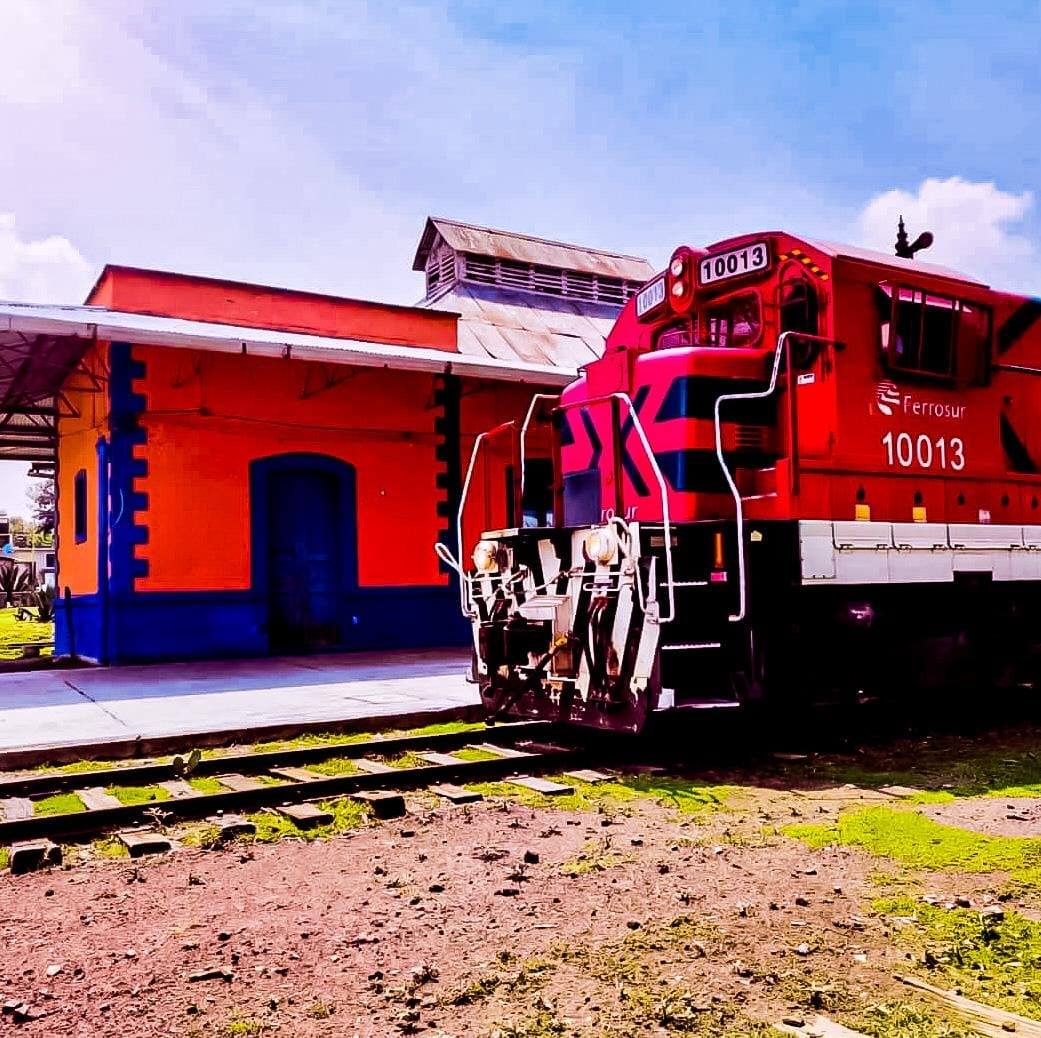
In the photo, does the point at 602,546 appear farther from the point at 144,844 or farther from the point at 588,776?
the point at 144,844

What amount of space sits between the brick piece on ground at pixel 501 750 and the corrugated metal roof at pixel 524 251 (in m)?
18.5

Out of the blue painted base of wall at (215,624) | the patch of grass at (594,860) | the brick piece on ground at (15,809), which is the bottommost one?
the patch of grass at (594,860)

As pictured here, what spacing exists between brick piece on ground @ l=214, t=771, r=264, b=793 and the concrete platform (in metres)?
1.08

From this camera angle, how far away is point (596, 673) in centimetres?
669

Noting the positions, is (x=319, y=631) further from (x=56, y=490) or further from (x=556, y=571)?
(x=556, y=571)

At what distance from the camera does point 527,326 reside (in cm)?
2153

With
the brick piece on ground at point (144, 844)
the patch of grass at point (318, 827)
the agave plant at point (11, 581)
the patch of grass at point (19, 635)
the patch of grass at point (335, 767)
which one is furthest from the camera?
the agave plant at point (11, 581)

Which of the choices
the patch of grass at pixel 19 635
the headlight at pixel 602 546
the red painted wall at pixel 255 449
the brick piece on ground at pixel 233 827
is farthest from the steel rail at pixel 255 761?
the patch of grass at pixel 19 635

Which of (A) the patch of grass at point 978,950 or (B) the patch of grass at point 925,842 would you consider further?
(B) the patch of grass at point 925,842

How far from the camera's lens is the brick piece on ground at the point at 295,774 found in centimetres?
624

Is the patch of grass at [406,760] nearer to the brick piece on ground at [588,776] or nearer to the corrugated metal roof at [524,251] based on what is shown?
the brick piece on ground at [588,776]

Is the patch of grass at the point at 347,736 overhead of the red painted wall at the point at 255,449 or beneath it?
beneath

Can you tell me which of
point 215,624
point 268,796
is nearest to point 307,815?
point 268,796

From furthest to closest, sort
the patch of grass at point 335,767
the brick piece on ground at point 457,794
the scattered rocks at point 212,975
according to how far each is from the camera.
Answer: the patch of grass at point 335,767, the brick piece on ground at point 457,794, the scattered rocks at point 212,975
